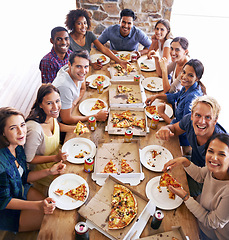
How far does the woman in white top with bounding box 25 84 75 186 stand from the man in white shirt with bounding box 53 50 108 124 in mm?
230

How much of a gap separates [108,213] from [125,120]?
100 centimetres

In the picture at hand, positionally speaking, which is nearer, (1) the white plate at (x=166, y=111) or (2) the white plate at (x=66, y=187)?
(2) the white plate at (x=66, y=187)

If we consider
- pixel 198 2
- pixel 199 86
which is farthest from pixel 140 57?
pixel 198 2

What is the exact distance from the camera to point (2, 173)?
1708 millimetres

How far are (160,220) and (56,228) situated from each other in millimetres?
700

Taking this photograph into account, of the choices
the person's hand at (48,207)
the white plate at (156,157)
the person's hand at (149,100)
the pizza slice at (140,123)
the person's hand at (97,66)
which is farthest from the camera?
the person's hand at (97,66)

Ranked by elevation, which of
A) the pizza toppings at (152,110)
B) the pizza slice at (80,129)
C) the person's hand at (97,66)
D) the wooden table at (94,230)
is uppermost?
the person's hand at (97,66)

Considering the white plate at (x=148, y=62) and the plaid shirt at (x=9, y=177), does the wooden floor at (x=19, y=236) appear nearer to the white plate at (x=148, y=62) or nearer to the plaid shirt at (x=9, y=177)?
the plaid shirt at (x=9, y=177)

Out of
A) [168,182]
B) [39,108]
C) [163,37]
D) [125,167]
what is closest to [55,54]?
[39,108]

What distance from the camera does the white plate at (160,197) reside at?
170 cm

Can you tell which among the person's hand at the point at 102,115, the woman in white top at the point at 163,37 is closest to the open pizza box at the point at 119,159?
the person's hand at the point at 102,115

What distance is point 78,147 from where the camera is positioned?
212 centimetres

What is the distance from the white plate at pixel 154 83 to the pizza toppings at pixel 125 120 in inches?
26.0

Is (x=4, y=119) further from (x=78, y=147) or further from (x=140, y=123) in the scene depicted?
(x=140, y=123)
